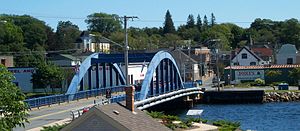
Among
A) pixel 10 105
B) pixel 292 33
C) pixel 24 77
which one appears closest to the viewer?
pixel 10 105

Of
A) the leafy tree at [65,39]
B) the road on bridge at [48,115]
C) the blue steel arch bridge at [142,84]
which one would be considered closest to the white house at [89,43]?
the leafy tree at [65,39]

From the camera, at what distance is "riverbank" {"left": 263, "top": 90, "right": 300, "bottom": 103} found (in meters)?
84.9

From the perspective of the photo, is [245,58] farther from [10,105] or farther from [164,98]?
[10,105]

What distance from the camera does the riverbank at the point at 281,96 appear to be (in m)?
84.9

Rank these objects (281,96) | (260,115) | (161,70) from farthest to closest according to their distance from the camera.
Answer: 1. (281,96)
2. (161,70)
3. (260,115)

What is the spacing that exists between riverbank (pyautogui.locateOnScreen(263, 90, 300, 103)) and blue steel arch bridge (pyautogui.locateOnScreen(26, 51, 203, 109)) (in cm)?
899

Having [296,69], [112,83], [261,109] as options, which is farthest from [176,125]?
[296,69]

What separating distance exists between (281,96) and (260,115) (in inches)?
796

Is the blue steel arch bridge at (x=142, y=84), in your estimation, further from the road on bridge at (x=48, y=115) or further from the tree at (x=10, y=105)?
the tree at (x=10, y=105)

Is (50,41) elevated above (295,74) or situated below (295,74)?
above

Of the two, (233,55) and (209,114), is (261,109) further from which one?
(233,55)

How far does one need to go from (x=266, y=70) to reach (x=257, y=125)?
Result: 154ft

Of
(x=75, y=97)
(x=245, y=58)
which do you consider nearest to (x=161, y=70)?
(x=75, y=97)

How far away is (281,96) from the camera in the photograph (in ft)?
280
